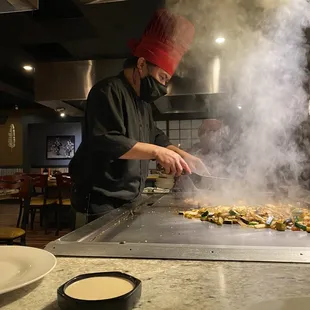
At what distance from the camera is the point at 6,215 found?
7027 millimetres

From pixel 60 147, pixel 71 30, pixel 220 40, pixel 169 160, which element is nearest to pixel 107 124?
pixel 169 160

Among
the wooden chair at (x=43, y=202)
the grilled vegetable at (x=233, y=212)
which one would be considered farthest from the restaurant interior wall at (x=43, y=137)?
the grilled vegetable at (x=233, y=212)

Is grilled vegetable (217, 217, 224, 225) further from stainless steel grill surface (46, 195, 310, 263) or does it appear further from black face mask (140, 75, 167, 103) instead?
black face mask (140, 75, 167, 103)

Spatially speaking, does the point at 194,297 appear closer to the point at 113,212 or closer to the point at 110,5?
the point at 113,212

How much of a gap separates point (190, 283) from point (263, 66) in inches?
102

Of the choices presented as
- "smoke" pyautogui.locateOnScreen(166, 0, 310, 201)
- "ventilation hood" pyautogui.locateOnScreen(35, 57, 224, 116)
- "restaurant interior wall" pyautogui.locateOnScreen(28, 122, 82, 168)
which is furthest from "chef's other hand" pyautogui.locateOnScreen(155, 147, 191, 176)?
"restaurant interior wall" pyautogui.locateOnScreen(28, 122, 82, 168)

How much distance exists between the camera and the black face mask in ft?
5.63

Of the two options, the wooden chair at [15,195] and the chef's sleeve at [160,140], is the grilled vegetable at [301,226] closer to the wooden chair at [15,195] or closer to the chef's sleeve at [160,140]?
the chef's sleeve at [160,140]

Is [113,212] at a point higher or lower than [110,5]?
lower

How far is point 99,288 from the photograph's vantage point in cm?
56

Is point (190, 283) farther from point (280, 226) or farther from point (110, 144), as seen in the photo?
point (110, 144)

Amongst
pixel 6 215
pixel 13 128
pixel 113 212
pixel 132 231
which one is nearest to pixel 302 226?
pixel 132 231

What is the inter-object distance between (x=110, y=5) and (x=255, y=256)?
311 centimetres

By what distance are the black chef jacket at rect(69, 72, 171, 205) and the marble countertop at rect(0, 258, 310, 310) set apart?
70 cm
